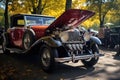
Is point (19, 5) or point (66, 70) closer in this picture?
point (66, 70)

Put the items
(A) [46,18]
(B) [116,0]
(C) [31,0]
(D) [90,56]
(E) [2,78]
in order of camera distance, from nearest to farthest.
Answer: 1. (E) [2,78]
2. (D) [90,56]
3. (A) [46,18]
4. (C) [31,0]
5. (B) [116,0]

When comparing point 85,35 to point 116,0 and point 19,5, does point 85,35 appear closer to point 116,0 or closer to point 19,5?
point 19,5

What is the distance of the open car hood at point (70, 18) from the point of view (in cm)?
755

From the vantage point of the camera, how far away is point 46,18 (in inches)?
412

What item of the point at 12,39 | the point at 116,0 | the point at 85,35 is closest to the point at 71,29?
the point at 85,35

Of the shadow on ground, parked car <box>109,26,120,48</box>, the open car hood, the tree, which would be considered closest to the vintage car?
the open car hood

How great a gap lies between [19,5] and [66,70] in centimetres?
1997

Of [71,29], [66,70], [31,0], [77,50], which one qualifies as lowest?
[66,70]

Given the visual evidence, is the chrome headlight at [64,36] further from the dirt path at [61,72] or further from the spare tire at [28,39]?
the spare tire at [28,39]

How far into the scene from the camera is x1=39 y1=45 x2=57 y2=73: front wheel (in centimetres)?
727

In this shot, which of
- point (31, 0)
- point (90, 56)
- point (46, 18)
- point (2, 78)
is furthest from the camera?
point (31, 0)

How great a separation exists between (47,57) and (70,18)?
1454mm

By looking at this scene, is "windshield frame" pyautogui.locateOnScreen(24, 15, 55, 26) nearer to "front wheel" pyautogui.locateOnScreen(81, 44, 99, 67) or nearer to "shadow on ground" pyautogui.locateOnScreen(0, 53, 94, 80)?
"shadow on ground" pyautogui.locateOnScreen(0, 53, 94, 80)

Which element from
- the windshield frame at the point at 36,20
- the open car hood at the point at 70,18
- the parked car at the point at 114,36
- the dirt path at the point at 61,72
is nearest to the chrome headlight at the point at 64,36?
the open car hood at the point at 70,18
